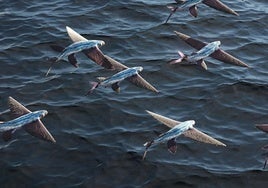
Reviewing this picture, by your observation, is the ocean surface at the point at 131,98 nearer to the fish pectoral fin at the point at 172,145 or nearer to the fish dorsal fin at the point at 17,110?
the fish pectoral fin at the point at 172,145

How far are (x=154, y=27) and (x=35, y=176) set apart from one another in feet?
35.0

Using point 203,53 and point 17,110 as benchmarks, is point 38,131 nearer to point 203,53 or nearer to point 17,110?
Result: point 17,110

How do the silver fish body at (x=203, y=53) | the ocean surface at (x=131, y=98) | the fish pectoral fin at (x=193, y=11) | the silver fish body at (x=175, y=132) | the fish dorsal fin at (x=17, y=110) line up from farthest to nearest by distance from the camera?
the fish pectoral fin at (x=193, y=11)
the silver fish body at (x=203, y=53)
the ocean surface at (x=131, y=98)
the fish dorsal fin at (x=17, y=110)
the silver fish body at (x=175, y=132)

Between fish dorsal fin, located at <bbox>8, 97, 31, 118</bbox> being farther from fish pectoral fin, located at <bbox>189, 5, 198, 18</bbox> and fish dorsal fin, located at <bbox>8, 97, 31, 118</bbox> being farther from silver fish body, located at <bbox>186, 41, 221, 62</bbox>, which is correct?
fish pectoral fin, located at <bbox>189, 5, 198, 18</bbox>

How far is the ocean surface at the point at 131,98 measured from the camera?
14.1 meters

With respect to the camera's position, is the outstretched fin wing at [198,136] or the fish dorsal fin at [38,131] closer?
the fish dorsal fin at [38,131]

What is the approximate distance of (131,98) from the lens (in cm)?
1739

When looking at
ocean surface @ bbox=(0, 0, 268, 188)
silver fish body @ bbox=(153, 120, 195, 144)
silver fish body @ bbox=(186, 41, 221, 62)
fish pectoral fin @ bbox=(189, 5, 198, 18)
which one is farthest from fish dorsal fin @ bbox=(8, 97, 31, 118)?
fish pectoral fin @ bbox=(189, 5, 198, 18)

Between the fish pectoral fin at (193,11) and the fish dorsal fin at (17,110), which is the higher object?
the fish pectoral fin at (193,11)

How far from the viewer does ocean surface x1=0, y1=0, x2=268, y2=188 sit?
46.1 feet

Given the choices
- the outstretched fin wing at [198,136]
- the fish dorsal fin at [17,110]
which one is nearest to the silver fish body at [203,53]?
the outstretched fin wing at [198,136]

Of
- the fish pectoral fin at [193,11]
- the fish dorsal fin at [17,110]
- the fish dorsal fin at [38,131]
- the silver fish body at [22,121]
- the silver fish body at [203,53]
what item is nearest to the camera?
the fish dorsal fin at [38,131]

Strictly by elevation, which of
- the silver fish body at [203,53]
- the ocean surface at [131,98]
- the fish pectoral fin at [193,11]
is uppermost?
the fish pectoral fin at [193,11]

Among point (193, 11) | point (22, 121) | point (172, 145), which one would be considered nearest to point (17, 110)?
point (22, 121)
